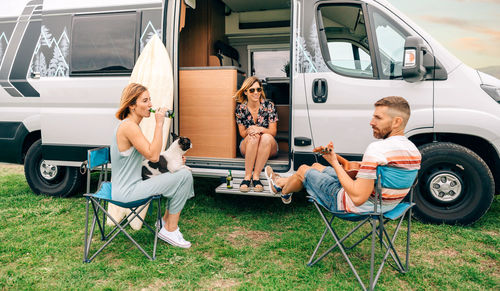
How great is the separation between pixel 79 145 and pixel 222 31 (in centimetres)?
319

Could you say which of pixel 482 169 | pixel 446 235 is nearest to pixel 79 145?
pixel 446 235

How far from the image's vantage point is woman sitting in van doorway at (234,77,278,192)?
12.7ft

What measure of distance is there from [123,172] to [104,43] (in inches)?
78.2

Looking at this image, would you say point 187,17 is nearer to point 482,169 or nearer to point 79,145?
point 79,145

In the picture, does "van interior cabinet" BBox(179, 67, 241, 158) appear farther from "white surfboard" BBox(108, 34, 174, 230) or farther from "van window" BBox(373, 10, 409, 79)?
"van window" BBox(373, 10, 409, 79)

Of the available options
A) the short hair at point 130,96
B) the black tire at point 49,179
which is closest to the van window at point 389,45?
the short hair at point 130,96

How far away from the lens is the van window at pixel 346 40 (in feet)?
12.1

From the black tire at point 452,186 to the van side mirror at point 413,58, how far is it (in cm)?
73

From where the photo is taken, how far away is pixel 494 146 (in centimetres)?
352

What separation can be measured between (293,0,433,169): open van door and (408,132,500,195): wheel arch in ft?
0.68

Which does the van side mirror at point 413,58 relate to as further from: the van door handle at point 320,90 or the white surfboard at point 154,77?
the white surfboard at point 154,77

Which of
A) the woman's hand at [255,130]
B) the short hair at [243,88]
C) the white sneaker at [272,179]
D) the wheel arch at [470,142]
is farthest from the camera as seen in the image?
the short hair at [243,88]

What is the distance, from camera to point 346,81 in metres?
3.66

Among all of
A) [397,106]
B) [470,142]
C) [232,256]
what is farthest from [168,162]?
[470,142]
